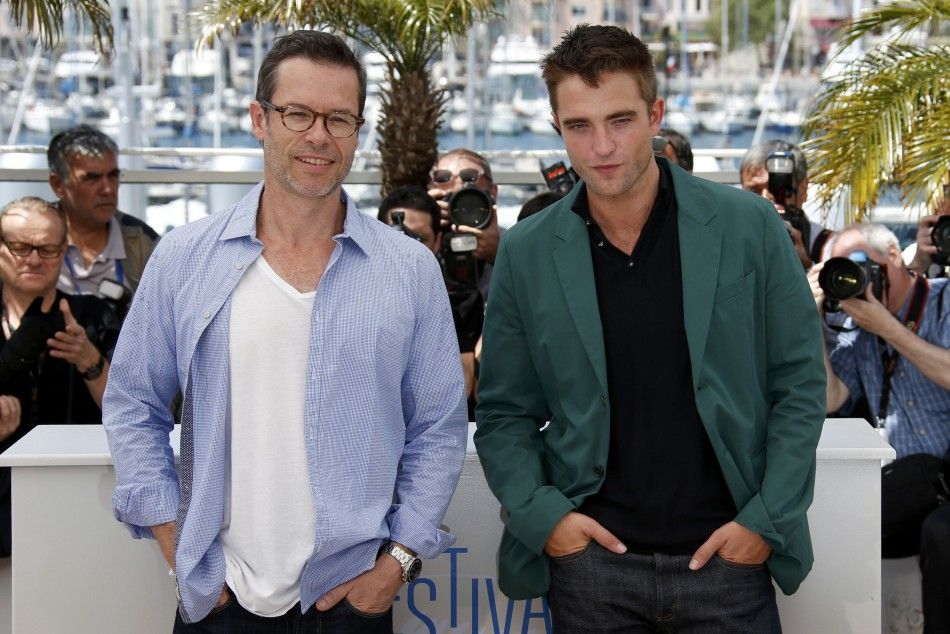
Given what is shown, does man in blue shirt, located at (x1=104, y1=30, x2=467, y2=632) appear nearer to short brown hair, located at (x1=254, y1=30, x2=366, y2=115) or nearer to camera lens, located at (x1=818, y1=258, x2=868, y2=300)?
short brown hair, located at (x1=254, y1=30, x2=366, y2=115)

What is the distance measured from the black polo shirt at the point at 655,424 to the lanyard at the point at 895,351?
1861 millimetres

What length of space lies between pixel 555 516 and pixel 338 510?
43cm

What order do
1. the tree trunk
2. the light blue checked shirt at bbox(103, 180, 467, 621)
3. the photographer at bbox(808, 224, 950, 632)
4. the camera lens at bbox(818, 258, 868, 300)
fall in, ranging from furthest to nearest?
the tree trunk < the camera lens at bbox(818, 258, 868, 300) < the photographer at bbox(808, 224, 950, 632) < the light blue checked shirt at bbox(103, 180, 467, 621)

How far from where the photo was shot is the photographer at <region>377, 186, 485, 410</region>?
13.7ft

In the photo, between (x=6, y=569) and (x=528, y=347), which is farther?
(x=6, y=569)

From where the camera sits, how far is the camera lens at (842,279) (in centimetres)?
394

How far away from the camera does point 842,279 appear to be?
3.98 meters

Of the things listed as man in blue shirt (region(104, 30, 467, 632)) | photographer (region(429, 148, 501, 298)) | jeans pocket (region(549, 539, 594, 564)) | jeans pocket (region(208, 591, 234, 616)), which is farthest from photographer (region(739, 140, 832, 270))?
jeans pocket (region(208, 591, 234, 616))

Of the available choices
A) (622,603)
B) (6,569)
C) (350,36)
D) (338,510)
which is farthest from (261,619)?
(350,36)

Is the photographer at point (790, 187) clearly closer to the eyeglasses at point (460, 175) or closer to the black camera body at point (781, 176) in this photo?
the black camera body at point (781, 176)

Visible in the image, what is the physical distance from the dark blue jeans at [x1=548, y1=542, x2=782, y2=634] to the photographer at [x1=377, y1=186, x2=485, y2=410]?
1390 millimetres

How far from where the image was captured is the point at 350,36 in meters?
8.35

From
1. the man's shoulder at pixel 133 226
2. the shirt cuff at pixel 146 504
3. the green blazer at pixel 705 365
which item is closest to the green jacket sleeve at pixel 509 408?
the green blazer at pixel 705 365

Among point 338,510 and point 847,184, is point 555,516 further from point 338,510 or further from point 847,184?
point 847,184
